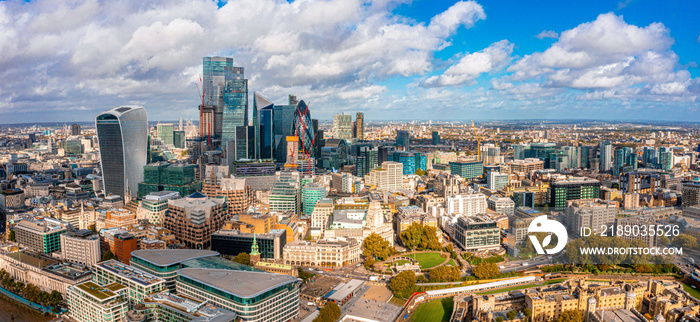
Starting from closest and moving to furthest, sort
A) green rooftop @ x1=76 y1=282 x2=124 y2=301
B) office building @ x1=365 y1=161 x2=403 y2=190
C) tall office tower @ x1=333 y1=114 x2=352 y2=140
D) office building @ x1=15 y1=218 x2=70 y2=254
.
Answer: green rooftop @ x1=76 y1=282 x2=124 y2=301
office building @ x1=15 y1=218 x2=70 y2=254
office building @ x1=365 y1=161 x2=403 y2=190
tall office tower @ x1=333 y1=114 x2=352 y2=140

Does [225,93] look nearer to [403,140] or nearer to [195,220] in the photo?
[403,140]

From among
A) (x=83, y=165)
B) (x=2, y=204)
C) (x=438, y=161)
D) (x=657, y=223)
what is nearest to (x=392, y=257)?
(x=657, y=223)

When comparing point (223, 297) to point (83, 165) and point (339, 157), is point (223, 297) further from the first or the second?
point (83, 165)

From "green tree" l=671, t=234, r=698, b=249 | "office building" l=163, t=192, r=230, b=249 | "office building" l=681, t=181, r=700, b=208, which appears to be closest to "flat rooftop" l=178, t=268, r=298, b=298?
"office building" l=163, t=192, r=230, b=249

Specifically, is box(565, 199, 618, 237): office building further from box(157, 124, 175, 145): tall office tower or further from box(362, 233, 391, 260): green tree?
box(157, 124, 175, 145): tall office tower

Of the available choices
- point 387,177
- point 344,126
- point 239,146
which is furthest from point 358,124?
point 387,177
